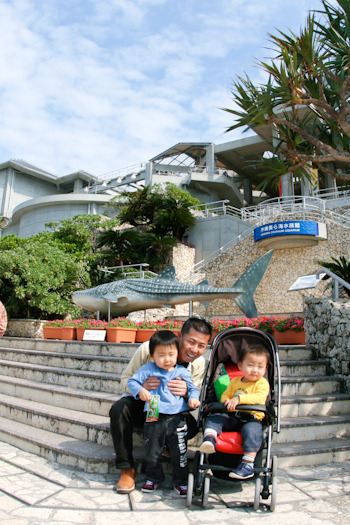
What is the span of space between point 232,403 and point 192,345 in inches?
24.0

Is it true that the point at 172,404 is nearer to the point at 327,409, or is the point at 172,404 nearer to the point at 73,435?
the point at 73,435

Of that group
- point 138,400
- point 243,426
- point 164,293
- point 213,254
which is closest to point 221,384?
point 243,426

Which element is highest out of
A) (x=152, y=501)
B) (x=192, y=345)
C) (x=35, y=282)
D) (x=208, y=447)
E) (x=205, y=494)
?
(x=35, y=282)

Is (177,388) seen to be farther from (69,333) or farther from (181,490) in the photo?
(69,333)

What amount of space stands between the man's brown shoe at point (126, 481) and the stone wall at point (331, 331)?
10.1ft

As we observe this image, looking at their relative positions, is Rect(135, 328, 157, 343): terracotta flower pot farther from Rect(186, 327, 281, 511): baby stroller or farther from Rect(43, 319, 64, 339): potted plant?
Rect(186, 327, 281, 511): baby stroller

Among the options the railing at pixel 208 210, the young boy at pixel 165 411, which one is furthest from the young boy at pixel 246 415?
the railing at pixel 208 210

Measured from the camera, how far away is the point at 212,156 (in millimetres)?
33406

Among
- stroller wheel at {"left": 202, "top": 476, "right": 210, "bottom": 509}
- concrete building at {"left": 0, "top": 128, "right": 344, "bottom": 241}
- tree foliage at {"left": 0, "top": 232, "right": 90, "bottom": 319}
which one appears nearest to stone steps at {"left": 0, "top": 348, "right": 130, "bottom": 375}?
stroller wheel at {"left": 202, "top": 476, "right": 210, "bottom": 509}

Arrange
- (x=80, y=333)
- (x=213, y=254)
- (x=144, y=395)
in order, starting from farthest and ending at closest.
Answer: (x=213, y=254) < (x=80, y=333) < (x=144, y=395)

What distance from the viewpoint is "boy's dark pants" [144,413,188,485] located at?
3.07 metres

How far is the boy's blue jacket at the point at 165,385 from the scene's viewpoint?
3.20 meters

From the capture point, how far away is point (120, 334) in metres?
7.29

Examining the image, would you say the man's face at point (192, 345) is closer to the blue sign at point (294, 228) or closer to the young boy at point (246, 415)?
the young boy at point (246, 415)
